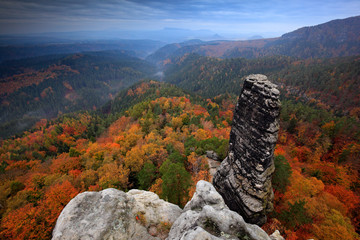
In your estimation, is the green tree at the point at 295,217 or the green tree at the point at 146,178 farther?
the green tree at the point at 146,178

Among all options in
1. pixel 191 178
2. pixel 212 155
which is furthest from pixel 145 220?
pixel 212 155

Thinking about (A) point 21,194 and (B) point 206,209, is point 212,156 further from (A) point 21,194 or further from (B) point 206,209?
(A) point 21,194

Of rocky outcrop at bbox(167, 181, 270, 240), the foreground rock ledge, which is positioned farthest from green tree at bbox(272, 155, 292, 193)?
rocky outcrop at bbox(167, 181, 270, 240)

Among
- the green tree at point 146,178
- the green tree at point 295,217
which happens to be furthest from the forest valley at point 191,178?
the green tree at point 146,178

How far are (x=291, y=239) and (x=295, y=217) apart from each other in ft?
9.68

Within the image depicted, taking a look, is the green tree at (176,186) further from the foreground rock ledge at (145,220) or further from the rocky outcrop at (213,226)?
the rocky outcrop at (213,226)

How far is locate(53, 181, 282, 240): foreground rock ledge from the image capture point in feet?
37.6

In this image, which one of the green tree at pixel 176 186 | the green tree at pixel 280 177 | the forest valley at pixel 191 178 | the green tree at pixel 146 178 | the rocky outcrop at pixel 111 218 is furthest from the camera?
the green tree at pixel 146 178

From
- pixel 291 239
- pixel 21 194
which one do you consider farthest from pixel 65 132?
pixel 291 239

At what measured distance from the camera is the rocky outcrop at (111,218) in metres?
12.5

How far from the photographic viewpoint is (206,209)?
12.2 m

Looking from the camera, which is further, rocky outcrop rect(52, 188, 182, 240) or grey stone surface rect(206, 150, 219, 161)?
grey stone surface rect(206, 150, 219, 161)

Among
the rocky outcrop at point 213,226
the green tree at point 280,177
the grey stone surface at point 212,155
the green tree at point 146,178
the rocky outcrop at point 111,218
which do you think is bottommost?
the green tree at point 146,178

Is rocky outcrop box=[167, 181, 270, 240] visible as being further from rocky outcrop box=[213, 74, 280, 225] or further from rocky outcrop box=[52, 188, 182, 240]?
rocky outcrop box=[213, 74, 280, 225]
